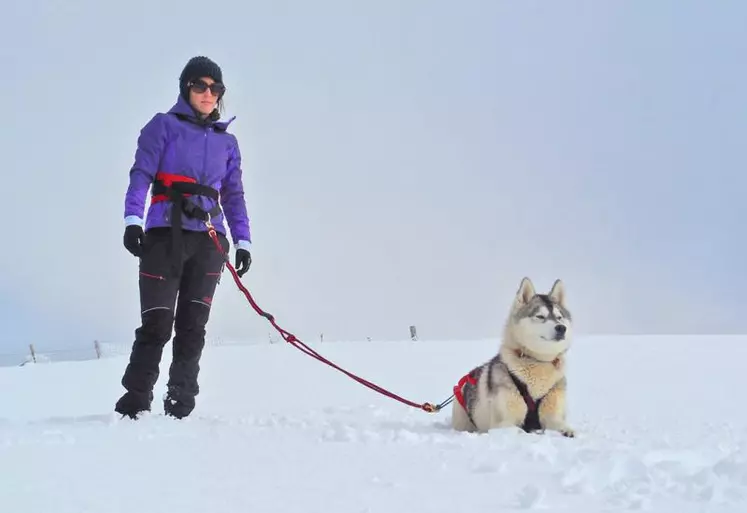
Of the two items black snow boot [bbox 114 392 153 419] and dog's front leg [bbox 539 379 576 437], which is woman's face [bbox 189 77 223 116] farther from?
dog's front leg [bbox 539 379 576 437]

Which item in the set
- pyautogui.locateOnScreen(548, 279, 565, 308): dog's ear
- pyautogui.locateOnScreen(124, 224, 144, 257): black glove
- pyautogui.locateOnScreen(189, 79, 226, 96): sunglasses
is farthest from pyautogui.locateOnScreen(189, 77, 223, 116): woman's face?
pyautogui.locateOnScreen(548, 279, 565, 308): dog's ear

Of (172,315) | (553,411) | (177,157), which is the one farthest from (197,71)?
(553,411)

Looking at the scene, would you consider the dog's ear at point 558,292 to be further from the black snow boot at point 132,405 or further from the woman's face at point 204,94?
the black snow boot at point 132,405

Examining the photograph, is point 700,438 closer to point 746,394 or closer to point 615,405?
point 615,405

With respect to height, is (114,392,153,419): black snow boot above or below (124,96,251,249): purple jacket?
below

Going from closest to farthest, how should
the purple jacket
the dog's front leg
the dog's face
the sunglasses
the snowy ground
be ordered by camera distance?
1. the snowy ground
2. the dog's front leg
3. the dog's face
4. the purple jacket
5. the sunglasses

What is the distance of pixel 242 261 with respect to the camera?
5.71 m

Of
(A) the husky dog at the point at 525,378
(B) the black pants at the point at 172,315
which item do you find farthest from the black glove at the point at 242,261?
(A) the husky dog at the point at 525,378

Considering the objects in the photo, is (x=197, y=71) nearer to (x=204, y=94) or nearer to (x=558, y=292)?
(x=204, y=94)

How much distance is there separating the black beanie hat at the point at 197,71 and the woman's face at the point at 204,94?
0.04 m

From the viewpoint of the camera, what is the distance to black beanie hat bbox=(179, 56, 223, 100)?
17.7 ft

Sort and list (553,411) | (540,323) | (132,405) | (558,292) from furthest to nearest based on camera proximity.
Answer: (558,292) → (132,405) → (540,323) → (553,411)

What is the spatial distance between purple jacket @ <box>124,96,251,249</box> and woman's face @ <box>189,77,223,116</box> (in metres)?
0.08

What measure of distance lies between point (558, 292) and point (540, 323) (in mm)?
500
